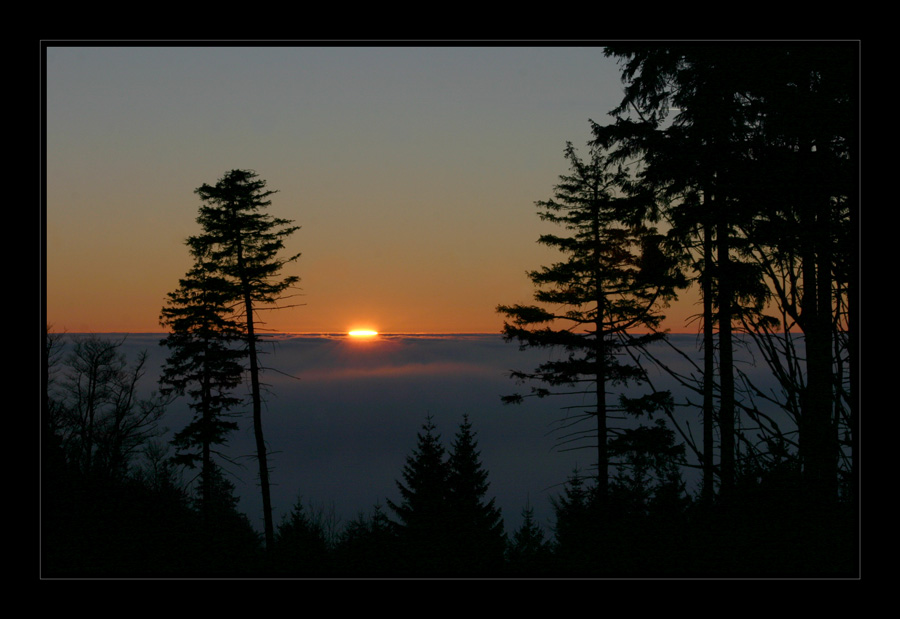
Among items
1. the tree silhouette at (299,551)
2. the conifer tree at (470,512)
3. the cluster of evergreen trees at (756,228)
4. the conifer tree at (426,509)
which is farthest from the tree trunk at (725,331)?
the tree silhouette at (299,551)

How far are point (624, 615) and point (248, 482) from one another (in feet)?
79.8

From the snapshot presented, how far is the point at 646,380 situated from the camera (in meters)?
20.8

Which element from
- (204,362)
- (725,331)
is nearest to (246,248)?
(204,362)

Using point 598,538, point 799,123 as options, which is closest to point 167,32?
point 799,123

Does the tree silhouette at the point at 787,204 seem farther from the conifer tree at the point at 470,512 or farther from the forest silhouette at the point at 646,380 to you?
the conifer tree at the point at 470,512

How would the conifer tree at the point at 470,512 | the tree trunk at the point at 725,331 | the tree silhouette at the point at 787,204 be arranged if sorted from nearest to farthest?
the tree silhouette at the point at 787,204, the tree trunk at the point at 725,331, the conifer tree at the point at 470,512

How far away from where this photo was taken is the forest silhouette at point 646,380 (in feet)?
27.6

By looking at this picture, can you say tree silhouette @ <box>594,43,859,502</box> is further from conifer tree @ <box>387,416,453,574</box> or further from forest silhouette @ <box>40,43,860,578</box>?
conifer tree @ <box>387,416,453,574</box>

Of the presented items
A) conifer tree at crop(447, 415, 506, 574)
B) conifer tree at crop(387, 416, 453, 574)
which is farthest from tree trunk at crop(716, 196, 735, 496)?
conifer tree at crop(387, 416, 453, 574)

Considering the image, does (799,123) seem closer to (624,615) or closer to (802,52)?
(802,52)

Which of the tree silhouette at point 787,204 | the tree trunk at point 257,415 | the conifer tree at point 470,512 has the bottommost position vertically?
Result: the conifer tree at point 470,512

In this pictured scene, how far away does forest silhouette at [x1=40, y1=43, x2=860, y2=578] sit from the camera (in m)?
8.41

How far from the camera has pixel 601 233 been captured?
991 inches

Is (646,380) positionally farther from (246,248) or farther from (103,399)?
(103,399)
